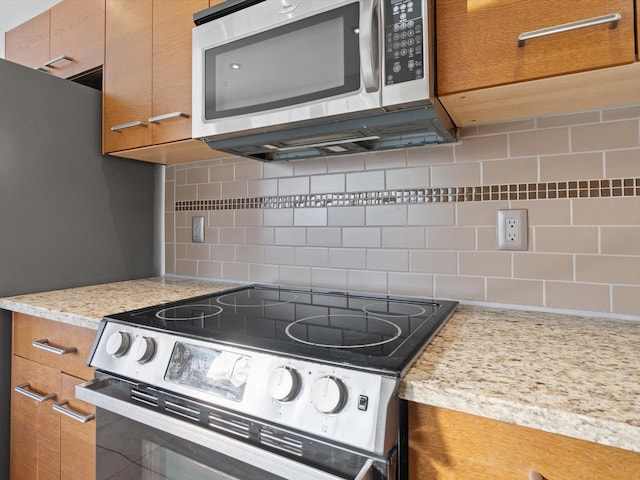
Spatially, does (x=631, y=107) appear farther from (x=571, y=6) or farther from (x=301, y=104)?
(x=301, y=104)

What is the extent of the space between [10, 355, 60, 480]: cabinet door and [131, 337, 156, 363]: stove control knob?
19.5 inches

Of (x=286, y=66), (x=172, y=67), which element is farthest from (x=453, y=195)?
(x=172, y=67)

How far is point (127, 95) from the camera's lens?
58.4 inches

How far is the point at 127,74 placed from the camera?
1479 millimetres

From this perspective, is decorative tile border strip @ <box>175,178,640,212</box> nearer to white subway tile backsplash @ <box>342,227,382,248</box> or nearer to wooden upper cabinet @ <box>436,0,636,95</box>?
white subway tile backsplash @ <box>342,227,382,248</box>

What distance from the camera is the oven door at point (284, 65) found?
0.95 m

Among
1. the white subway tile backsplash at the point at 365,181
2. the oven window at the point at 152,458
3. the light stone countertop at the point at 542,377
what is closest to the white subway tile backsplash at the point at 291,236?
the white subway tile backsplash at the point at 365,181

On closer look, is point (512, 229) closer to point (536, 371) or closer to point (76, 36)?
point (536, 371)

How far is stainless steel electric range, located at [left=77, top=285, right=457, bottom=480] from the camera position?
62 cm

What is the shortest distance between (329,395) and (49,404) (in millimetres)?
1077

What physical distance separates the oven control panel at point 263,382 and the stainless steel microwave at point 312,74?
64cm

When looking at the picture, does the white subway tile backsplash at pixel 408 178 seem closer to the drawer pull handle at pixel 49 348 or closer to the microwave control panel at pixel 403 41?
the microwave control panel at pixel 403 41

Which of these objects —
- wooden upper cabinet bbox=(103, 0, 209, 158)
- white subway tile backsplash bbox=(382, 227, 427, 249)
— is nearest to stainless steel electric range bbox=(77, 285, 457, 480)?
white subway tile backsplash bbox=(382, 227, 427, 249)

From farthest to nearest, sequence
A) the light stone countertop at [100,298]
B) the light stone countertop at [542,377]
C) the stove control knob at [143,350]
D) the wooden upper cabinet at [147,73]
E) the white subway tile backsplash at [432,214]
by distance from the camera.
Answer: the wooden upper cabinet at [147,73] < the white subway tile backsplash at [432,214] < the light stone countertop at [100,298] < the stove control knob at [143,350] < the light stone countertop at [542,377]
